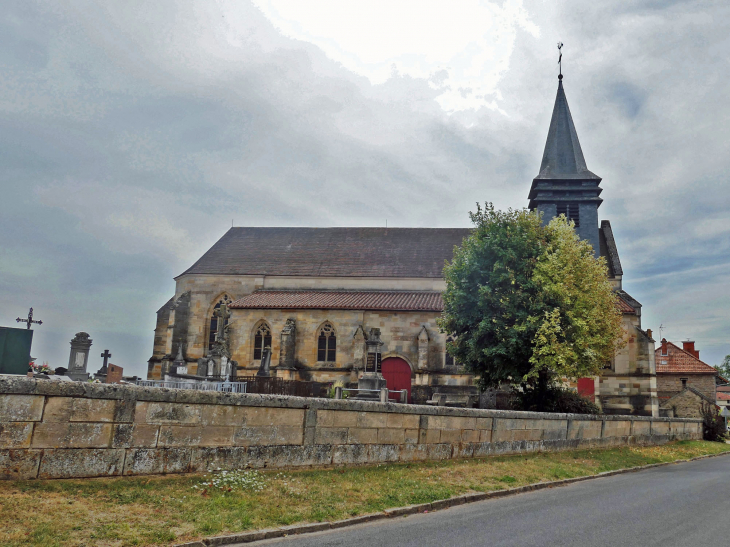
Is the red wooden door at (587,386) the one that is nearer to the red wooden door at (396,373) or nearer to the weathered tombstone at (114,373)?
the red wooden door at (396,373)

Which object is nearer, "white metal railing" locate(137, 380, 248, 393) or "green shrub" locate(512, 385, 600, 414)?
"white metal railing" locate(137, 380, 248, 393)

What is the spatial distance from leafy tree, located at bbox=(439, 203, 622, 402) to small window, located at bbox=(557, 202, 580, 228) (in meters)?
12.9

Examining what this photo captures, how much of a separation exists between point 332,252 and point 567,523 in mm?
31199

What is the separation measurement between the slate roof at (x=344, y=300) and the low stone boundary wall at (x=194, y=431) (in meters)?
18.2

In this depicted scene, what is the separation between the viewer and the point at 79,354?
2483 centimetres

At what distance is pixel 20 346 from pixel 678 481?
14662 millimetres

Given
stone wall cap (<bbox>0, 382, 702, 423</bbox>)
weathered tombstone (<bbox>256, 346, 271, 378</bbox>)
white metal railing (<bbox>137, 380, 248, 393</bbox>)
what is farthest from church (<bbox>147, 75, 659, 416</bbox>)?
stone wall cap (<bbox>0, 382, 702, 423</bbox>)

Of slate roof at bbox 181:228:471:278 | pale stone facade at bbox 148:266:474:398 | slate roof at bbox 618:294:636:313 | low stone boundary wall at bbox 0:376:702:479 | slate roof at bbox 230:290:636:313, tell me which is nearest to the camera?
low stone boundary wall at bbox 0:376:702:479

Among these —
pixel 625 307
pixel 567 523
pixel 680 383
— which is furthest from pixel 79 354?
pixel 680 383

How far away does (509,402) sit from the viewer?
23.5 metres

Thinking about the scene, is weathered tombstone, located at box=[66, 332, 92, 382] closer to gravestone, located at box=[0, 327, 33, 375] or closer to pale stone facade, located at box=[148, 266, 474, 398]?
pale stone facade, located at box=[148, 266, 474, 398]

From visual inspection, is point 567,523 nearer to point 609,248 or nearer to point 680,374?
point 609,248

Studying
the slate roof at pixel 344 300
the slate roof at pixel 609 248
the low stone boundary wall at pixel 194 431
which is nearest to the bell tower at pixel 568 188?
the slate roof at pixel 609 248

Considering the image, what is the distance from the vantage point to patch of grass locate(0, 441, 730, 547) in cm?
579
